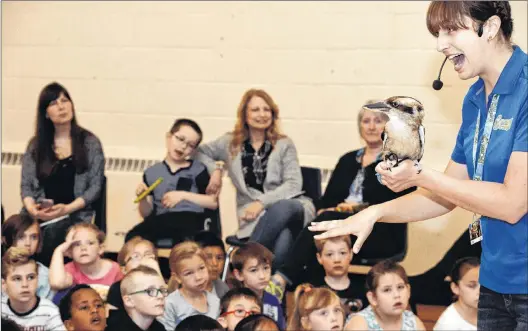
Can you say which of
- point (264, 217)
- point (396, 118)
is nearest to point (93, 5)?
point (264, 217)

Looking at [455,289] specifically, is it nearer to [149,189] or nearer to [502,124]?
[149,189]

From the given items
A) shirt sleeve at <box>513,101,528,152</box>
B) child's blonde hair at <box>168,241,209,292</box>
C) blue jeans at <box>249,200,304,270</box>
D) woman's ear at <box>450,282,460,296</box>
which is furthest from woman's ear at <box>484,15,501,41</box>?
blue jeans at <box>249,200,304,270</box>

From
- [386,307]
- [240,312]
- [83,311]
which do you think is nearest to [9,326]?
[83,311]

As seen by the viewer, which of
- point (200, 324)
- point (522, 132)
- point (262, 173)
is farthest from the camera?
point (262, 173)

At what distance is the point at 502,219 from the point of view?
2.14 meters

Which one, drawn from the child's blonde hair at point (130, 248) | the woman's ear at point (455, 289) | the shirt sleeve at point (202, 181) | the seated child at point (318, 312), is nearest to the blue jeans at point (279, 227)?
the shirt sleeve at point (202, 181)

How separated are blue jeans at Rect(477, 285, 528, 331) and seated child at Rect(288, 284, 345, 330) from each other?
1.70 m

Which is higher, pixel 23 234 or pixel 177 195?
pixel 177 195

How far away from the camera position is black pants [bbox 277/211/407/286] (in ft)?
14.8

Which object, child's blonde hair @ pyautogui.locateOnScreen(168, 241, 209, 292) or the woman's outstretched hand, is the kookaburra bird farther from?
child's blonde hair @ pyautogui.locateOnScreen(168, 241, 209, 292)

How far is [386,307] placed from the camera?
158 inches

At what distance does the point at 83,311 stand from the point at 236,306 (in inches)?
26.9

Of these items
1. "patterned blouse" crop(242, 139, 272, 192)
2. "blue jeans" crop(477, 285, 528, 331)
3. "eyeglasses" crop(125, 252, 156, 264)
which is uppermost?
"patterned blouse" crop(242, 139, 272, 192)

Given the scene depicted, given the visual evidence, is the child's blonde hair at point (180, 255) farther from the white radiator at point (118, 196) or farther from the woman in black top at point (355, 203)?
the white radiator at point (118, 196)
